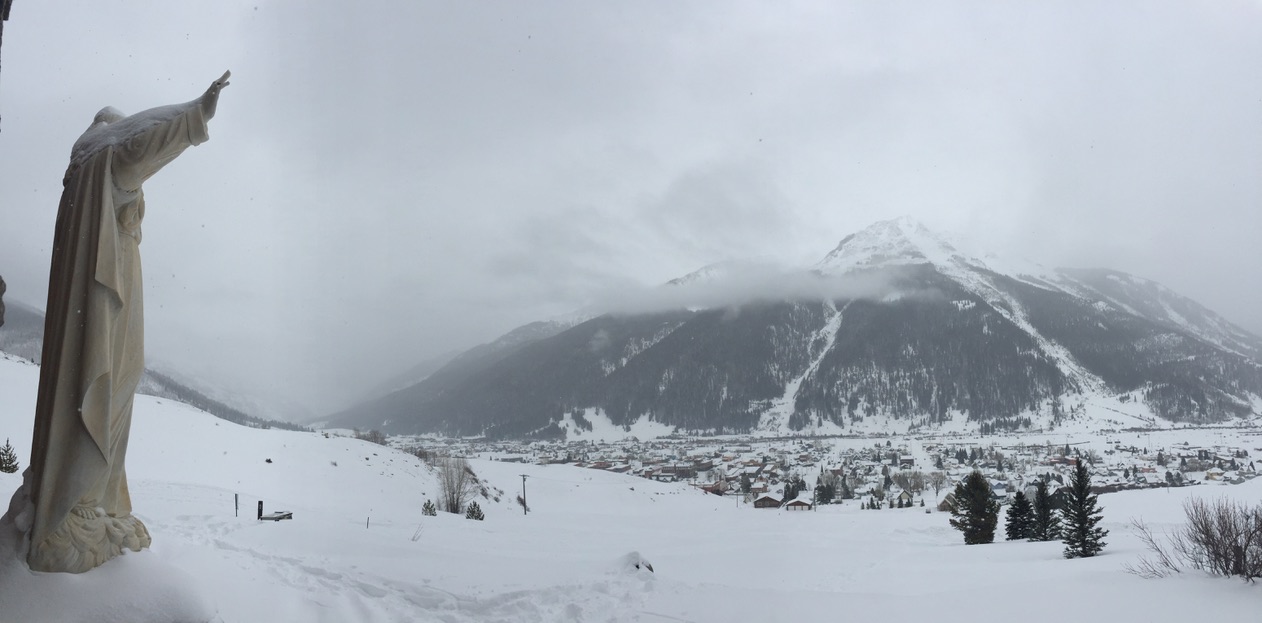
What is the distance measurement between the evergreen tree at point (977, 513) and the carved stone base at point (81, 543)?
28795mm

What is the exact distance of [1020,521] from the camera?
2852 centimetres

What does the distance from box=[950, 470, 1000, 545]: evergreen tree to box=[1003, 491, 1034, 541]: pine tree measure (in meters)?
1.63

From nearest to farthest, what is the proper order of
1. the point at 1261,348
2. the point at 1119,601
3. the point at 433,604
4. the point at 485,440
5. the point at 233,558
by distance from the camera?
1. the point at 433,604
2. the point at 233,558
3. the point at 1119,601
4. the point at 485,440
5. the point at 1261,348

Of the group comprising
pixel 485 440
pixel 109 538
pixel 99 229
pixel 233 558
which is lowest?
pixel 485 440

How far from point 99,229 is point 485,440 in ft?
552

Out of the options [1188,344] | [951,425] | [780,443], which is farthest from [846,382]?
[1188,344]

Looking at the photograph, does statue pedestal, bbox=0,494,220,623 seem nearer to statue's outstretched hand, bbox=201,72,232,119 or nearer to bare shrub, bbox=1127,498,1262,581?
statue's outstretched hand, bbox=201,72,232,119

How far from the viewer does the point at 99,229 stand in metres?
3.55

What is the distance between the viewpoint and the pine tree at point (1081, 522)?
1766 centimetres

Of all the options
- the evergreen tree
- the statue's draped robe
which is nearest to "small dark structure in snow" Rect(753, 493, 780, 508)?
the evergreen tree

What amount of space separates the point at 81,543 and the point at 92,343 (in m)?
1.10

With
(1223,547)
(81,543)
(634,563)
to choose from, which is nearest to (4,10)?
(81,543)

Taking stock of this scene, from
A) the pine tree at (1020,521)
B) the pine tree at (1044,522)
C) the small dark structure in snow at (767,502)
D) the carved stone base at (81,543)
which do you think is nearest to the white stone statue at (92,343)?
the carved stone base at (81,543)

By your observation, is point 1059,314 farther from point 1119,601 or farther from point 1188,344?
point 1119,601
